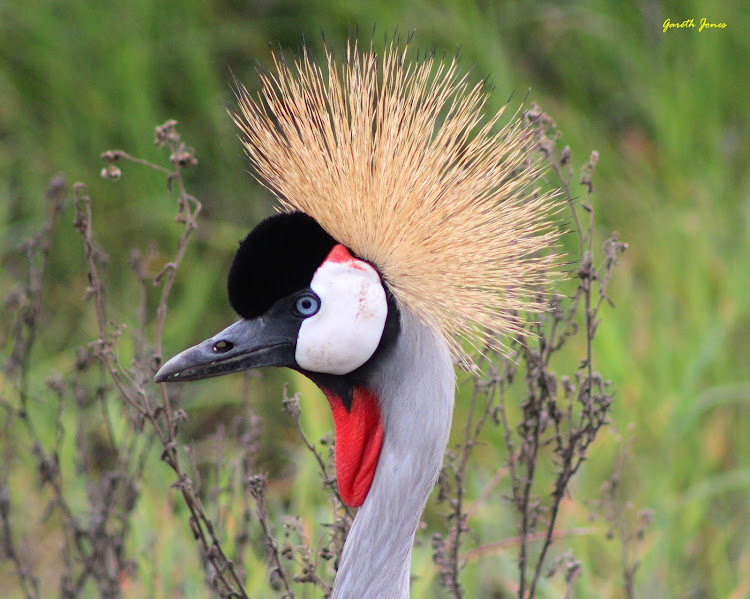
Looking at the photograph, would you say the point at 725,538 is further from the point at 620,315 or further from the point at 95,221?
the point at 95,221

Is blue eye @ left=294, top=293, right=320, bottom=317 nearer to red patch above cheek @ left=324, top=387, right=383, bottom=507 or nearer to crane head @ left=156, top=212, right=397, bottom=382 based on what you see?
crane head @ left=156, top=212, right=397, bottom=382

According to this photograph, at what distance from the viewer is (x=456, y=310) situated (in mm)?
1206

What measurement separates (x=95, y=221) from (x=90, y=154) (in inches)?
9.0

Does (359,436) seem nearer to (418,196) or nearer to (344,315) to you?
(344,315)

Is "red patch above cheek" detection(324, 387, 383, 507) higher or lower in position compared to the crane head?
lower

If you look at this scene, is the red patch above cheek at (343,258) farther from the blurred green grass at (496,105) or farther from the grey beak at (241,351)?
the blurred green grass at (496,105)

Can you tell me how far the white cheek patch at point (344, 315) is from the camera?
1.16 metres

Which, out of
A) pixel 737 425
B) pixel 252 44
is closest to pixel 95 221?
pixel 252 44

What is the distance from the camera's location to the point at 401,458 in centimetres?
122

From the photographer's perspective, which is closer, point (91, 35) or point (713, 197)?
point (713, 197)

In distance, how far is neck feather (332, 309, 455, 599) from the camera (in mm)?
1198
